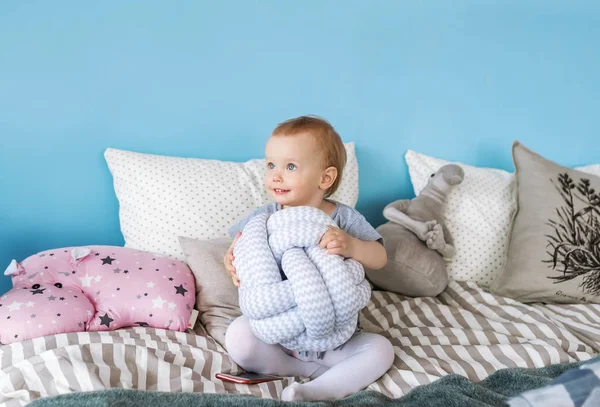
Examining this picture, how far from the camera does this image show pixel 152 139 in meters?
1.85

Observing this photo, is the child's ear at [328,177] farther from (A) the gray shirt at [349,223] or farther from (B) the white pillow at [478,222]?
(B) the white pillow at [478,222]

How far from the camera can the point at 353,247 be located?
1.36m

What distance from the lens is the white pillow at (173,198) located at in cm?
169

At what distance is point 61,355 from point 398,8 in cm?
152

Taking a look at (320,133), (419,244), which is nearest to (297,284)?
(320,133)

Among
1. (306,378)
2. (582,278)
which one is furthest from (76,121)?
(582,278)

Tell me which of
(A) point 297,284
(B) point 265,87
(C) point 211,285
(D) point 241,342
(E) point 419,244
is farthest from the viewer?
(B) point 265,87

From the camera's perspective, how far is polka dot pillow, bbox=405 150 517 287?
77.0 inches

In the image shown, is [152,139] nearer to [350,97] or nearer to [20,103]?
[20,103]

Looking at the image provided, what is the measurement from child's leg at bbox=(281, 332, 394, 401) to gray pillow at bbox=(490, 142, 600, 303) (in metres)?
0.66

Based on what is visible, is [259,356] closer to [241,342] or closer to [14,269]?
[241,342]

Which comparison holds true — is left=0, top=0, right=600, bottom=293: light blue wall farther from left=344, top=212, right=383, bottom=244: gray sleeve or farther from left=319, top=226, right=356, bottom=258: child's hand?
left=319, top=226, right=356, bottom=258: child's hand

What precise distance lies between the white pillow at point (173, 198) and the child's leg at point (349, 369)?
1.74ft

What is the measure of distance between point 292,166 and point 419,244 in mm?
607
